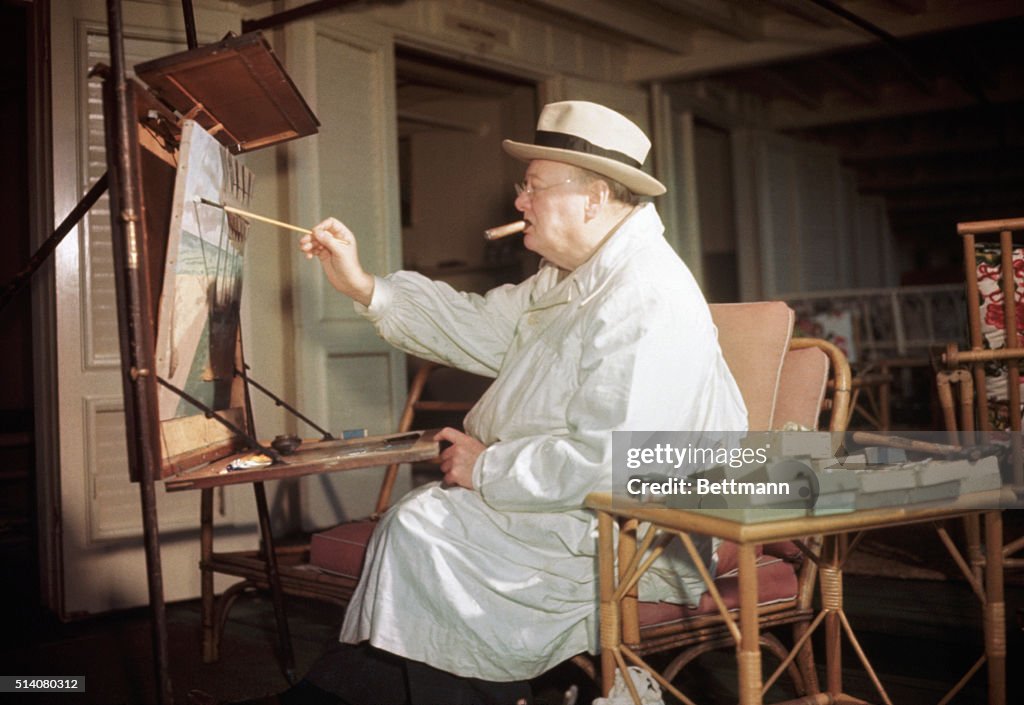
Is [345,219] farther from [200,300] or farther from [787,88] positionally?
[787,88]

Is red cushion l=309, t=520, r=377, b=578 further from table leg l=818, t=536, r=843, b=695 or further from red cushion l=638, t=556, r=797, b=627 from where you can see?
table leg l=818, t=536, r=843, b=695

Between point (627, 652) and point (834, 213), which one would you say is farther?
point (834, 213)

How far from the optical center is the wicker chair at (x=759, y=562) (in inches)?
66.4

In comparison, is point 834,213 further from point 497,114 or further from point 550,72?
point 550,72

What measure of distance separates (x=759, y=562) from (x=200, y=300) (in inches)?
49.3

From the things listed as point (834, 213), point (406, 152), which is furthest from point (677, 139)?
point (834, 213)

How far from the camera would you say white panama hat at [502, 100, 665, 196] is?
2.04 m

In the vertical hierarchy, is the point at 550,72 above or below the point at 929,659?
above

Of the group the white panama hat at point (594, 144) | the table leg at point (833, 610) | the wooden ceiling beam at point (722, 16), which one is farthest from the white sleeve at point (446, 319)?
the wooden ceiling beam at point (722, 16)

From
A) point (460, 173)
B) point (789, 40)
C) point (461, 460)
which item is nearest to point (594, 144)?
point (461, 460)

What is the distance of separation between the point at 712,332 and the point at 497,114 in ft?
16.5

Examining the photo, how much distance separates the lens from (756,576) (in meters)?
1.40

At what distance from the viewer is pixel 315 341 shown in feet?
13.0

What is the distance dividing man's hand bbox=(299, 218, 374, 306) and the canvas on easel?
160 mm
